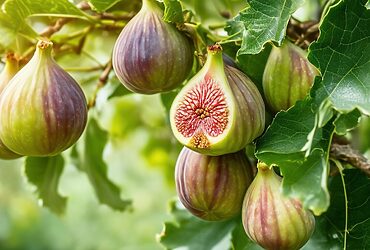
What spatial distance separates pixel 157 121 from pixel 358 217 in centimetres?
140

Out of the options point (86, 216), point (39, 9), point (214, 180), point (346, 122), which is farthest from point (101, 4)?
point (86, 216)

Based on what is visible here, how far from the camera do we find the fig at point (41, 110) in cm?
116

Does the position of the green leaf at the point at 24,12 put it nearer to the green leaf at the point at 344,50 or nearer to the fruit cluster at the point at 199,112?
the fruit cluster at the point at 199,112

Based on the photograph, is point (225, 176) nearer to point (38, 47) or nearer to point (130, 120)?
point (38, 47)

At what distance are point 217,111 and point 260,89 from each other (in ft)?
0.62

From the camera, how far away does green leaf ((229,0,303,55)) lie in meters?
1.13

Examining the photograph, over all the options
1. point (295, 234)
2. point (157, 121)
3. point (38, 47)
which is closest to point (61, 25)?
point (38, 47)

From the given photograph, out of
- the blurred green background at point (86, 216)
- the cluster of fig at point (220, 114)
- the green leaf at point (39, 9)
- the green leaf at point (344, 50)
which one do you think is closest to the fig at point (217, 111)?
the cluster of fig at point (220, 114)

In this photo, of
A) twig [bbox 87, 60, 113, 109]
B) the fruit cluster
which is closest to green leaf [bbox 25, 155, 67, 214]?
twig [bbox 87, 60, 113, 109]

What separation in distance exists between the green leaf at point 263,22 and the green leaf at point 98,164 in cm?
74

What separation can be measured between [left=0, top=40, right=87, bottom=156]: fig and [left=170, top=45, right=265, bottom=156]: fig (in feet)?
0.55

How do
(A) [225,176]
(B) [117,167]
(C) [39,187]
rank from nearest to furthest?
1. (A) [225,176]
2. (C) [39,187]
3. (B) [117,167]

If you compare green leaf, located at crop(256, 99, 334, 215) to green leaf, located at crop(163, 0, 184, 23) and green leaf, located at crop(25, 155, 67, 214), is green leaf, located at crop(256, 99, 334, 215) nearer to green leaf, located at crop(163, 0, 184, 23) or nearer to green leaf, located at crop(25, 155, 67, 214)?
green leaf, located at crop(163, 0, 184, 23)

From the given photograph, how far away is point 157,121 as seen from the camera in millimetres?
2654
